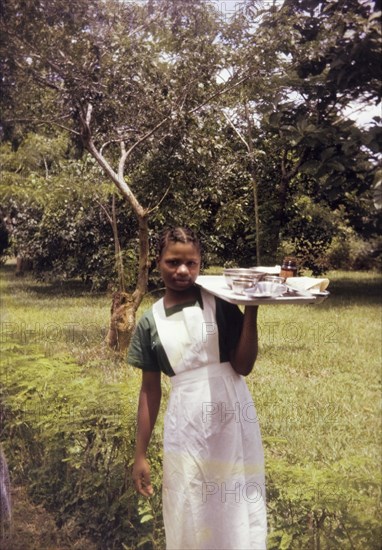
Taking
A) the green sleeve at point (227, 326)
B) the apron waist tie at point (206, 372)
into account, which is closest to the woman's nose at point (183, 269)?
the green sleeve at point (227, 326)

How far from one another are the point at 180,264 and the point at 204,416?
1.25ft

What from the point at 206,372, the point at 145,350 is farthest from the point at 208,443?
the point at 145,350

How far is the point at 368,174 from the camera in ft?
6.36

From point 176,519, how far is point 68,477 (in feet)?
3.21

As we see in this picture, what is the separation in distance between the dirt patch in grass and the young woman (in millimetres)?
882

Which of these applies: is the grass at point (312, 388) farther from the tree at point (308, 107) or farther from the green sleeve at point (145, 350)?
the green sleeve at point (145, 350)

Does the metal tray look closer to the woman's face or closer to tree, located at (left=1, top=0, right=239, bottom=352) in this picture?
the woman's face

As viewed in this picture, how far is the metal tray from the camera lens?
1573 mm

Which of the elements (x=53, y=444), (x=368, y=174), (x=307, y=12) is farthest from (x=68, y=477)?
(x=307, y=12)

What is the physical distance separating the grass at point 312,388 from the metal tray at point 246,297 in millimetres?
420

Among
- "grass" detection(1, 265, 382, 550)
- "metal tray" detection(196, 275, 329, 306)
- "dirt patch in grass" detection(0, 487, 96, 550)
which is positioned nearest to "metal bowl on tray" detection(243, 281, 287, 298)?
"metal tray" detection(196, 275, 329, 306)

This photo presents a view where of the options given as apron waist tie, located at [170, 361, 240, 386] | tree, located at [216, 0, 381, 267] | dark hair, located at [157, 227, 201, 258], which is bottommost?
apron waist tie, located at [170, 361, 240, 386]

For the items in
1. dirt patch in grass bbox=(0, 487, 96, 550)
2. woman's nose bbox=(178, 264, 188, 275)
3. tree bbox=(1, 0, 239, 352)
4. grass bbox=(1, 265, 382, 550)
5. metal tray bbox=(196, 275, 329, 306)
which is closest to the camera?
metal tray bbox=(196, 275, 329, 306)

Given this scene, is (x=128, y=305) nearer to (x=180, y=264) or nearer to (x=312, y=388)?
(x=312, y=388)
